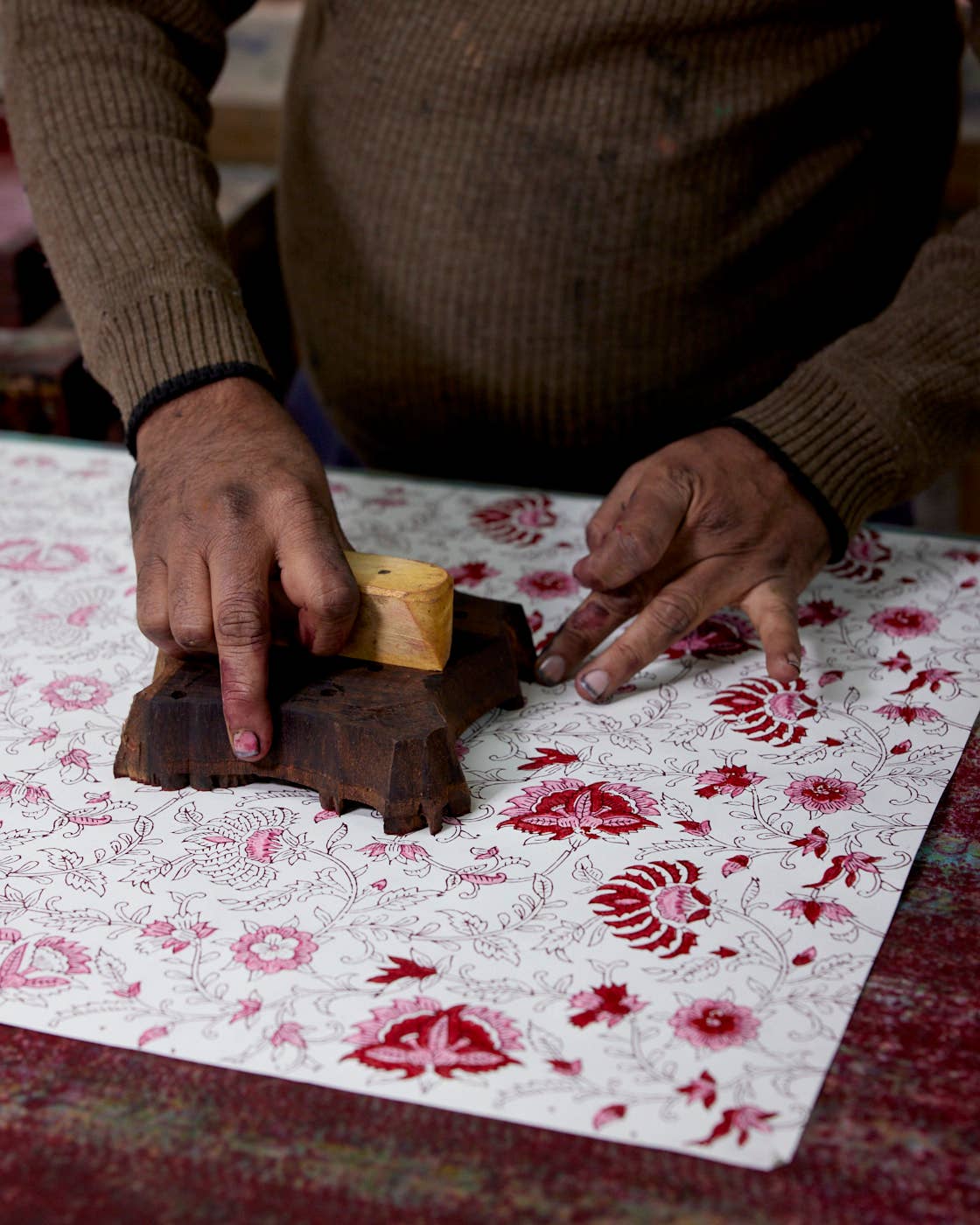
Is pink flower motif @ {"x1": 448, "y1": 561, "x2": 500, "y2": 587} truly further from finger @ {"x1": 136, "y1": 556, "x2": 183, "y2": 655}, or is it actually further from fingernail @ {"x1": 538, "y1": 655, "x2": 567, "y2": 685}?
finger @ {"x1": 136, "y1": 556, "x2": 183, "y2": 655}

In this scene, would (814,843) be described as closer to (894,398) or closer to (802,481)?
(802,481)

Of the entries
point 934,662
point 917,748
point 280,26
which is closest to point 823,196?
point 934,662

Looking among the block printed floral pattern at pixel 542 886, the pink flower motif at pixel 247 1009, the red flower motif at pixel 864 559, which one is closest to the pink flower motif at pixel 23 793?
the block printed floral pattern at pixel 542 886

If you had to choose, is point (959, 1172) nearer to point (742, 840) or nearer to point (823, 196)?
point (742, 840)

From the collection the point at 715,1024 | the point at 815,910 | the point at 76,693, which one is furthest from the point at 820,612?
the point at 76,693

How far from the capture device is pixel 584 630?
1.02 m

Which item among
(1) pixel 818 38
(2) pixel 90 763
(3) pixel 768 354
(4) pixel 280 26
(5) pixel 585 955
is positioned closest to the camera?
(5) pixel 585 955

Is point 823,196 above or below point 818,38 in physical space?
below

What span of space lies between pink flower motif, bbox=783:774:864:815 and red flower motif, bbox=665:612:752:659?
194mm

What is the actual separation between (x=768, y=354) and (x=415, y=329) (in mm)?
385

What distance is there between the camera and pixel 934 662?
1017 mm

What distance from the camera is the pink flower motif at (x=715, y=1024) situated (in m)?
0.66

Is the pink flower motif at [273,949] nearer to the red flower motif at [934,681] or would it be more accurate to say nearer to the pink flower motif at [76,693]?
the pink flower motif at [76,693]

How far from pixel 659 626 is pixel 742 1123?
456mm
